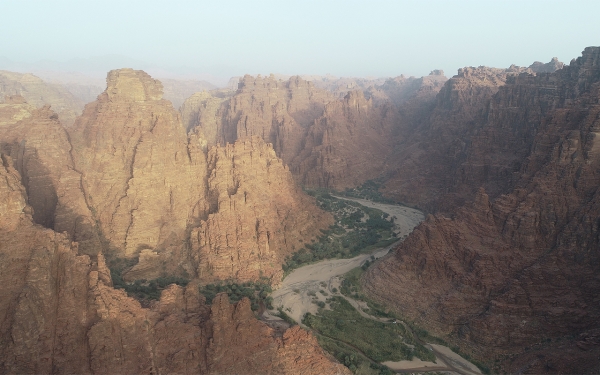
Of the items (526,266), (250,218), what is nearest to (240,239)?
(250,218)

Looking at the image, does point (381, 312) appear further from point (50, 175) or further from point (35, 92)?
point (35, 92)

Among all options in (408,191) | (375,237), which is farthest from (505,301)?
(408,191)

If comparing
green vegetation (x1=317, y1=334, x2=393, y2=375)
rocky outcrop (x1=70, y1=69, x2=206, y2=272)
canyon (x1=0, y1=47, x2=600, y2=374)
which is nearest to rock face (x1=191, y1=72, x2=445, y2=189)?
canyon (x1=0, y1=47, x2=600, y2=374)

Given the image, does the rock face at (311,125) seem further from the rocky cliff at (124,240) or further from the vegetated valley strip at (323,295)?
the vegetated valley strip at (323,295)

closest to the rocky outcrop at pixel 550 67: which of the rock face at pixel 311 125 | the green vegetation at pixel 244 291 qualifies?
the rock face at pixel 311 125

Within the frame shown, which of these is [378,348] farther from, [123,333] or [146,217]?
[146,217]

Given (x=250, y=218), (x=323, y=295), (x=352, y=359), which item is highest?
(x=250, y=218)
